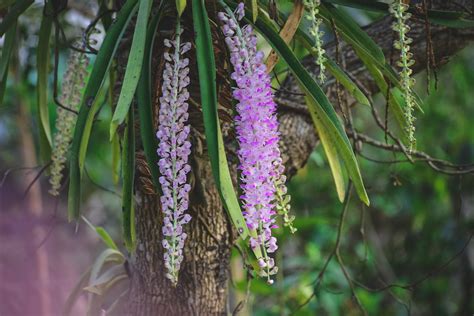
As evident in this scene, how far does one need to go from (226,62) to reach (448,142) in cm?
236

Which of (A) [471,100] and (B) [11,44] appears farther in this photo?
(A) [471,100]

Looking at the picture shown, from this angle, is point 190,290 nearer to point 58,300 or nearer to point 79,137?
point 79,137

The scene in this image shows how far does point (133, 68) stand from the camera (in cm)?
77

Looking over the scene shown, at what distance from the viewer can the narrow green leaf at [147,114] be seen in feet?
2.65

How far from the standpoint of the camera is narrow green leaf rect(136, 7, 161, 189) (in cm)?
81

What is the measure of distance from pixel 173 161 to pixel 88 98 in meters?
0.15

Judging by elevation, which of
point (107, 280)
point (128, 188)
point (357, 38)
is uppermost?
point (357, 38)

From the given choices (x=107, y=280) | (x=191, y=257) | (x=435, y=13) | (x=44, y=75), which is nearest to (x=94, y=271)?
(x=107, y=280)

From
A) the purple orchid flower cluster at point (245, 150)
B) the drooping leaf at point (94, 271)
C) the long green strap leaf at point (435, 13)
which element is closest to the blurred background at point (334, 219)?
the drooping leaf at point (94, 271)

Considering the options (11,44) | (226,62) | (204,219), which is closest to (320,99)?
(226,62)

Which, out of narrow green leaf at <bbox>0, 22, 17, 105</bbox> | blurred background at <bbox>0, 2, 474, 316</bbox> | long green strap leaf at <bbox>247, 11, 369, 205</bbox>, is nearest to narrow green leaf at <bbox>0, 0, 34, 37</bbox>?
narrow green leaf at <bbox>0, 22, 17, 105</bbox>

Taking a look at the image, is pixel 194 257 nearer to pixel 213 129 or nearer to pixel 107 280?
pixel 107 280

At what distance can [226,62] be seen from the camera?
2.92ft

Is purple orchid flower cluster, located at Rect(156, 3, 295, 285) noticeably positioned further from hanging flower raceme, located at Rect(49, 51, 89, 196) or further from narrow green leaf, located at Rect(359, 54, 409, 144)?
hanging flower raceme, located at Rect(49, 51, 89, 196)
